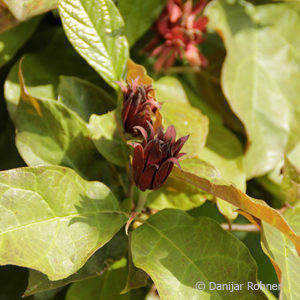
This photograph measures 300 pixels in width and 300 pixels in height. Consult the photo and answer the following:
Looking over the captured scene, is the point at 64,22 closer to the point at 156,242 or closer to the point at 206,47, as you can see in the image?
the point at 156,242

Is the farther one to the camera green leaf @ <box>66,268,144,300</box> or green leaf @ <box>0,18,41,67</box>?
green leaf @ <box>0,18,41,67</box>

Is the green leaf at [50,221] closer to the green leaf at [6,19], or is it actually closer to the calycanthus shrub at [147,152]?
the calycanthus shrub at [147,152]

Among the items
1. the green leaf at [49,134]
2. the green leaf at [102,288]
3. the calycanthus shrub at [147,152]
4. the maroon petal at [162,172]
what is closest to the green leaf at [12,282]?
the calycanthus shrub at [147,152]

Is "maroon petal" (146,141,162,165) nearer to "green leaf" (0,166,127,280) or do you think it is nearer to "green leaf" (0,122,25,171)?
"green leaf" (0,166,127,280)

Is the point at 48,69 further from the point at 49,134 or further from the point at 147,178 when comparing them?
the point at 147,178

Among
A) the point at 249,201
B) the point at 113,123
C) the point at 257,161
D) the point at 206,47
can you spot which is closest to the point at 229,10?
the point at 206,47

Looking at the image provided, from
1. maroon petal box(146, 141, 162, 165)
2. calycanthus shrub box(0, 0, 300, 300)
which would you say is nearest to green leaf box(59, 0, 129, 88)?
calycanthus shrub box(0, 0, 300, 300)

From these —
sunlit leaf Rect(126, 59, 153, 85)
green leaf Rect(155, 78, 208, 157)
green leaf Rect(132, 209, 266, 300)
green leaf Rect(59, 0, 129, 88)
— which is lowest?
green leaf Rect(132, 209, 266, 300)
